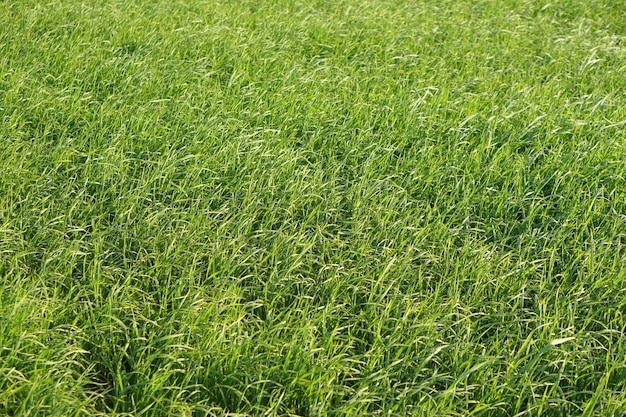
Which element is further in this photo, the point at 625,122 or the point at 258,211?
the point at 625,122

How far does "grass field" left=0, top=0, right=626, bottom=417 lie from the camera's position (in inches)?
109

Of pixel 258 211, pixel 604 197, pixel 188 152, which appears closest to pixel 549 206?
pixel 604 197

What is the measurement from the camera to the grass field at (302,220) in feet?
9.05

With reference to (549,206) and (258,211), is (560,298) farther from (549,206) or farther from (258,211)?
(258,211)

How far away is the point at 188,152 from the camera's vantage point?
4.15 metres

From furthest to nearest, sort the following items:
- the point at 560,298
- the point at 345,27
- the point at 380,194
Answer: the point at 345,27 < the point at 380,194 < the point at 560,298

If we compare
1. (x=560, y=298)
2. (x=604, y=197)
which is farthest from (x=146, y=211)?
(x=604, y=197)

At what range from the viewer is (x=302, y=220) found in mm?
3723

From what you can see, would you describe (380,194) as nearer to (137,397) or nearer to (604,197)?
(604,197)

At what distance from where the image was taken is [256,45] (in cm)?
557

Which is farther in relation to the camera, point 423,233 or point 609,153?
point 609,153

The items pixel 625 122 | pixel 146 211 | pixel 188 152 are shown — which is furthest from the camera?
pixel 625 122

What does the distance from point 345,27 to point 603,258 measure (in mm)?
3299

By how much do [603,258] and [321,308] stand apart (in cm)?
130
